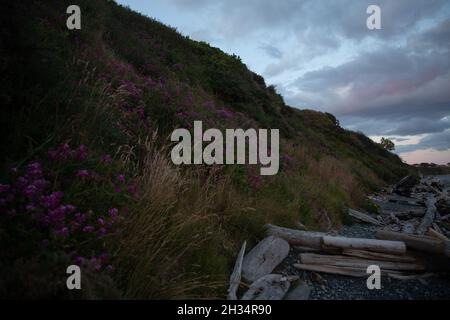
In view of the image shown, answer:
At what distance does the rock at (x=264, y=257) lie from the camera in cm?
404

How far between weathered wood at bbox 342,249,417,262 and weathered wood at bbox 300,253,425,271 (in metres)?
0.05

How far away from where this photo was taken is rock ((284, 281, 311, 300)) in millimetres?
3718

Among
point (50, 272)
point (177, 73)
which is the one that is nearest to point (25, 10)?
point (50, 272)

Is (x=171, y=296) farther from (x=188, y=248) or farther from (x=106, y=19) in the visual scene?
(x=106, y=19)

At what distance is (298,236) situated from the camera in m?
4.95

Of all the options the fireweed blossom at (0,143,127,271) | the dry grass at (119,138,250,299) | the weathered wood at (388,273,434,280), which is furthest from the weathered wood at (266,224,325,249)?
the fireweed blossom at (0,143,127,271)

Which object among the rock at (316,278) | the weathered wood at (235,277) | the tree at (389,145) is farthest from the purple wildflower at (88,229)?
the tree at (389,145)

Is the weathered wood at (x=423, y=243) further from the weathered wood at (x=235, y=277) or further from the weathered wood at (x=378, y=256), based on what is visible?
the weathered wood at (x=235, y=277)

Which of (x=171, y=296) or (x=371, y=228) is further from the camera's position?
(x=371, y=228)

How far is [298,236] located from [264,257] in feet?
2.88

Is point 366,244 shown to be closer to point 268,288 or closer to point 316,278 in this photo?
point 316,278

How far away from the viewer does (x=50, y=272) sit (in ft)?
7.18
